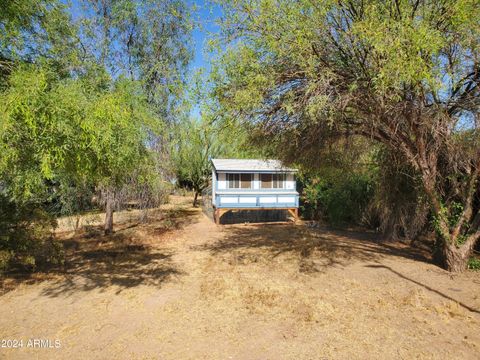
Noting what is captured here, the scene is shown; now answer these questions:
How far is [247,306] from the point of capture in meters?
6.49

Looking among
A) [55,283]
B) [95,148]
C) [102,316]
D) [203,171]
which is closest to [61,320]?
[102,316]

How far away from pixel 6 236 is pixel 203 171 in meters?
18.6

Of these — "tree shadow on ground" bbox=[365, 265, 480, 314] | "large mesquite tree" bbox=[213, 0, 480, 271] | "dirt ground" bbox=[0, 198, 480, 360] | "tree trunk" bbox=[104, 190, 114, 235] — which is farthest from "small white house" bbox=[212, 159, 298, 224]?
"large mesquite tree" bbox=[213, 0, 480, 271]

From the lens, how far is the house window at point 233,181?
19.0m

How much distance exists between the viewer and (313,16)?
6824 millimetres

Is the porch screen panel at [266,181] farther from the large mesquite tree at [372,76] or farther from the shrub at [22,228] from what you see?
the shrub at [22,228]

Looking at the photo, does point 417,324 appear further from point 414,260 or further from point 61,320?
point 61,320

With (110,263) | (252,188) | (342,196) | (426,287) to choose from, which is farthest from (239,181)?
(426,287)

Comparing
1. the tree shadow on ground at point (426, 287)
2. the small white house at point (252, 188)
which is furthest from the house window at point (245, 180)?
the tree shadow on ground at point (426, 287)

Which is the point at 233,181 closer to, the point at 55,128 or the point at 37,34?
the point at 37,34

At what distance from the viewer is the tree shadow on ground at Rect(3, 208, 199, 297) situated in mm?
8055

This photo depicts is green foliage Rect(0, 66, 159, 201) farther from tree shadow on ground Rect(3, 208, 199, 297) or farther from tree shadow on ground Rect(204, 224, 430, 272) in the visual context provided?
tree shadow on ground Rect(204, 224, 430, 272)

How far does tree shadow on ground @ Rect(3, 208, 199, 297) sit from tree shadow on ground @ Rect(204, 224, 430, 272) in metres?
2.52

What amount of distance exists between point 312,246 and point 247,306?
253 inches
